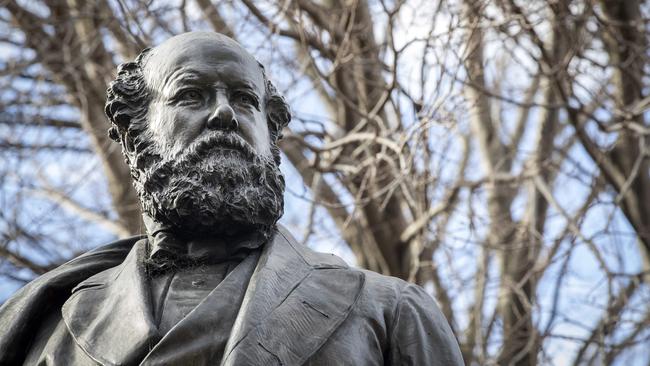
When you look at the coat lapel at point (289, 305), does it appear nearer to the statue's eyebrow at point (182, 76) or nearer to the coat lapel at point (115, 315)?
the coat lapel at point (115, 315)

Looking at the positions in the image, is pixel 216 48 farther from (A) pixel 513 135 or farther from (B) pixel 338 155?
(A) pixel 513 135

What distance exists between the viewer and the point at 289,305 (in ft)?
13.2

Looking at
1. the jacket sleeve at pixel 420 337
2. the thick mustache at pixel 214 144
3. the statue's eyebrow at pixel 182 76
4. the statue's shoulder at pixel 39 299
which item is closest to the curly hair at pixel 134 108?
the statue's eyebrow at pixel 182 76

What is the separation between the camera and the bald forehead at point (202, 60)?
14.7 feet

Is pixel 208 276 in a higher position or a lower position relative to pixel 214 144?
lower

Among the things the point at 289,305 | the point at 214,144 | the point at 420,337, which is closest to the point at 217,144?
the point at 214,144

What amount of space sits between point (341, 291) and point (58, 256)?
7.25m

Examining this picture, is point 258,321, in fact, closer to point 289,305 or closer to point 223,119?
point 289,305

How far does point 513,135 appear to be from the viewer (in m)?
13.0

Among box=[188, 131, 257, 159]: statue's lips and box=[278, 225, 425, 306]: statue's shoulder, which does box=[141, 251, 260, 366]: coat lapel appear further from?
box=[188, 131, 257, 159]: statue's lips

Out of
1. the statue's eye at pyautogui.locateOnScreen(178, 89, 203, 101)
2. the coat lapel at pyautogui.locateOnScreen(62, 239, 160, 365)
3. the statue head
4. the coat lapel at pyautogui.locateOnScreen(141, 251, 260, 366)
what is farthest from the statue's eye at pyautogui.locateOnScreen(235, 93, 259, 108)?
the coat lapel at pyautogui.locateOnScreen(141, 251, 260, 366)

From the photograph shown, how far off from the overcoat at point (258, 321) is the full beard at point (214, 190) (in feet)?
0.39

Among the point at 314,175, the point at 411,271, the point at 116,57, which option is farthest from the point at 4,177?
the point at 411,271

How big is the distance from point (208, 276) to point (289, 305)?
0.36 metres
